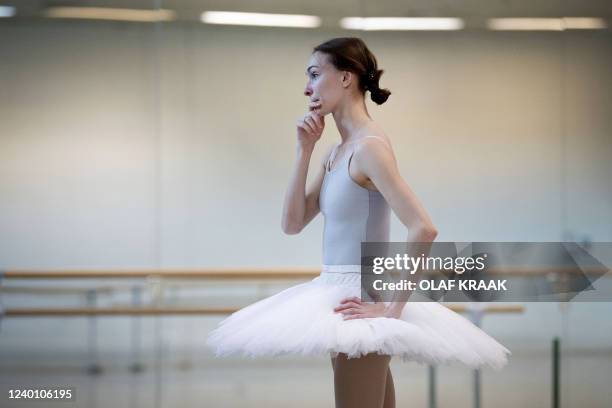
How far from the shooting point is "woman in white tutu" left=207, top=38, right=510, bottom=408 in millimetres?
1601

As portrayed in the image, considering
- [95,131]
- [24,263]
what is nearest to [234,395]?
[24,263]

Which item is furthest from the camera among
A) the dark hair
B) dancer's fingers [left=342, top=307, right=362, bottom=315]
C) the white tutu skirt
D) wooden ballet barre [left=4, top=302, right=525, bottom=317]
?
wooden ballet barre [left=4, top=302, right=525, bottom=317]

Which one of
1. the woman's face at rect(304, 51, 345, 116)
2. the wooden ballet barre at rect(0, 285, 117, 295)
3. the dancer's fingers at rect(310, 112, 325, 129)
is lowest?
the wooden ballet barre at rect(0, 285, 117, 295)

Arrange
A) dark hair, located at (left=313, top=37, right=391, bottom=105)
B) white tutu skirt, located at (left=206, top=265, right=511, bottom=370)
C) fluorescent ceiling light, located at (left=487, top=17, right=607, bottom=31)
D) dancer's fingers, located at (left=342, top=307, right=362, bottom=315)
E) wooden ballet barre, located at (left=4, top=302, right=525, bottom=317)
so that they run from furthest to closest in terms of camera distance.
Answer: fluorescent ceiling light, located at (left=487, top=17, right=607, bottom=31)
wooden ballet barre, located at (left=4, top=302, right=525, bottom=317)
dark hair, located at (left=313, top=37, right=391, bottom=105)
dancer's fingers, located at (left=342, top=307, right=362, bottom=315)
white tutu skirt, located at (left=206, top=265, right=511, bottom=370)

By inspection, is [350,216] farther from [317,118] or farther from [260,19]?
[260,19]

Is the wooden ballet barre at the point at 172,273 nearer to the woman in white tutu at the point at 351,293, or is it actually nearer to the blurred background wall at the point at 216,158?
the blurred background wall at the point at 216,158

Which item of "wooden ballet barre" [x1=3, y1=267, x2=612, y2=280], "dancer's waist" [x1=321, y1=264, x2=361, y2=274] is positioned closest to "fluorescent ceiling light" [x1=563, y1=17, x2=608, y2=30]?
"wooden ballet barre" [x1=3, y1=267, x2=612, y2=280]

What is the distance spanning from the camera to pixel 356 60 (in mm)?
1788

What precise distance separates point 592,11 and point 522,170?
82cm

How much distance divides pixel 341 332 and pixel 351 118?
487mm

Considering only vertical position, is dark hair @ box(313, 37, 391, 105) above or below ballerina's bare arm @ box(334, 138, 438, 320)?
above

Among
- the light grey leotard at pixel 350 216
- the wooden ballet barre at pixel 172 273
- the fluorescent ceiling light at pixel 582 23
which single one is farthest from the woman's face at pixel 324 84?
the fluorescent ceiling light at pixel 582 23

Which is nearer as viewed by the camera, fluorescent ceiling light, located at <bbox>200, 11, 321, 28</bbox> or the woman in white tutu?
the woman in white tutu

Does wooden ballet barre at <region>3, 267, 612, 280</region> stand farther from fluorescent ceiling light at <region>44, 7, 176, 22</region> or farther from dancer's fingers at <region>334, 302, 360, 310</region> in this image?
dancer's fingers at <region>334, 302, 360, 310</region>
